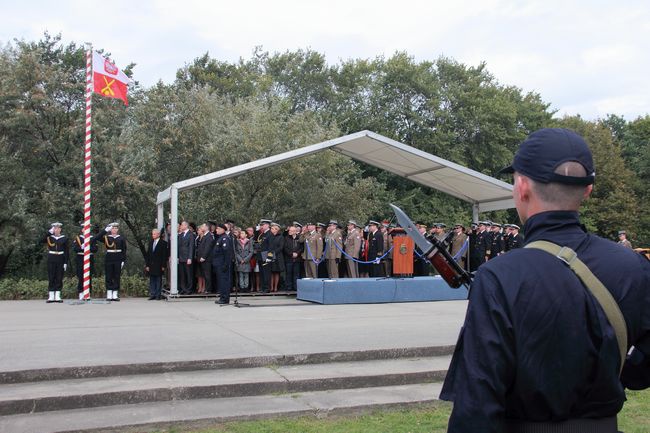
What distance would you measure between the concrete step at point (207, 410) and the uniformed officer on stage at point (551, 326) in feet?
15.3

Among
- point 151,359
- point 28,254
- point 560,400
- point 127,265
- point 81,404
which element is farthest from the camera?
point 127,265

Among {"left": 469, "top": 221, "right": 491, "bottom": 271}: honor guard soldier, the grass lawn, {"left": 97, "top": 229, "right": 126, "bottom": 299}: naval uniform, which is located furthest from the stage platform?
the grass lawn

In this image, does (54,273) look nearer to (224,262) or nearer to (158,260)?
(158,260)

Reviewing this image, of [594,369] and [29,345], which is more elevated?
[594,369]

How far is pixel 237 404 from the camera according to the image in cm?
672

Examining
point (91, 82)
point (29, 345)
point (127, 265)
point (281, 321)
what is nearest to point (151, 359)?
point (29, 345)

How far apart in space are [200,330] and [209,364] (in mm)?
3027

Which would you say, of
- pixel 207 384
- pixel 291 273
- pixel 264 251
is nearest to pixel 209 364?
pixel 207 384

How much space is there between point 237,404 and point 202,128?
18793 millimetres

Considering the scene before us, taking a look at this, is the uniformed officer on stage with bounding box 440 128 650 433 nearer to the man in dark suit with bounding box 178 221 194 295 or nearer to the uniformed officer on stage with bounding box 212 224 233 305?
the uniformed officer on stage with bounding box 212 224 233 305

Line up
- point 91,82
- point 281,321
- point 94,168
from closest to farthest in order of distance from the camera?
point 281,321, point 91,82, point 94,168

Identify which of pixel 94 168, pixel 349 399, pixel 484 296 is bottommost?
pixel 349 399

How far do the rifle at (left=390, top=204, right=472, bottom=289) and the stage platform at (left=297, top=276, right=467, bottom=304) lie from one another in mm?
12039

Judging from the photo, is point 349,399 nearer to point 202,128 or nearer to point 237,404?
point 237,404
